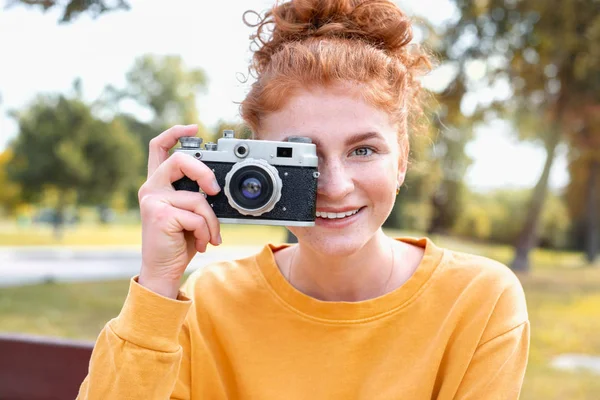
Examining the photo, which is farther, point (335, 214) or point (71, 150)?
point (71, 150)

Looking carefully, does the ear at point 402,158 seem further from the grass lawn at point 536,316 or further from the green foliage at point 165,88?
Result: the green foliage at point 165,88

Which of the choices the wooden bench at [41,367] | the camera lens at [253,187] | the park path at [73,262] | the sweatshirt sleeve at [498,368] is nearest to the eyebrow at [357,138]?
the camera lens at [253,187]

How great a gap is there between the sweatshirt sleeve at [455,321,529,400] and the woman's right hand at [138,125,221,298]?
648 mm

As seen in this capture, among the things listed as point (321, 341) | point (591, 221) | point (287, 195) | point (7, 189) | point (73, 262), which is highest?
point (287, 195)

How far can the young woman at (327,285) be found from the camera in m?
1.30

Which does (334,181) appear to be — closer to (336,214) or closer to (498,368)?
(336,214)

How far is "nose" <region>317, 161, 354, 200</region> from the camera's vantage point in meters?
1.32

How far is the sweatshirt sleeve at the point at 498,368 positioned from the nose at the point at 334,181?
479mm

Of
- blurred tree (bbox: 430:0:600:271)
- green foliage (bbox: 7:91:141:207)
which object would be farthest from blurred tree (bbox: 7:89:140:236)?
blurred tree (bbox: 430:0:600:271)

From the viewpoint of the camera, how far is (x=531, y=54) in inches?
367

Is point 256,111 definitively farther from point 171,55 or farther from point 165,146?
point 171,55

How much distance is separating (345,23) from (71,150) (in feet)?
29.0

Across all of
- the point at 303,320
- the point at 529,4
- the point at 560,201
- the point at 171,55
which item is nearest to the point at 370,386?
the point at 303,320

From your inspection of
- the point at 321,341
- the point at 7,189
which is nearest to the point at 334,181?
the point at 321,341
